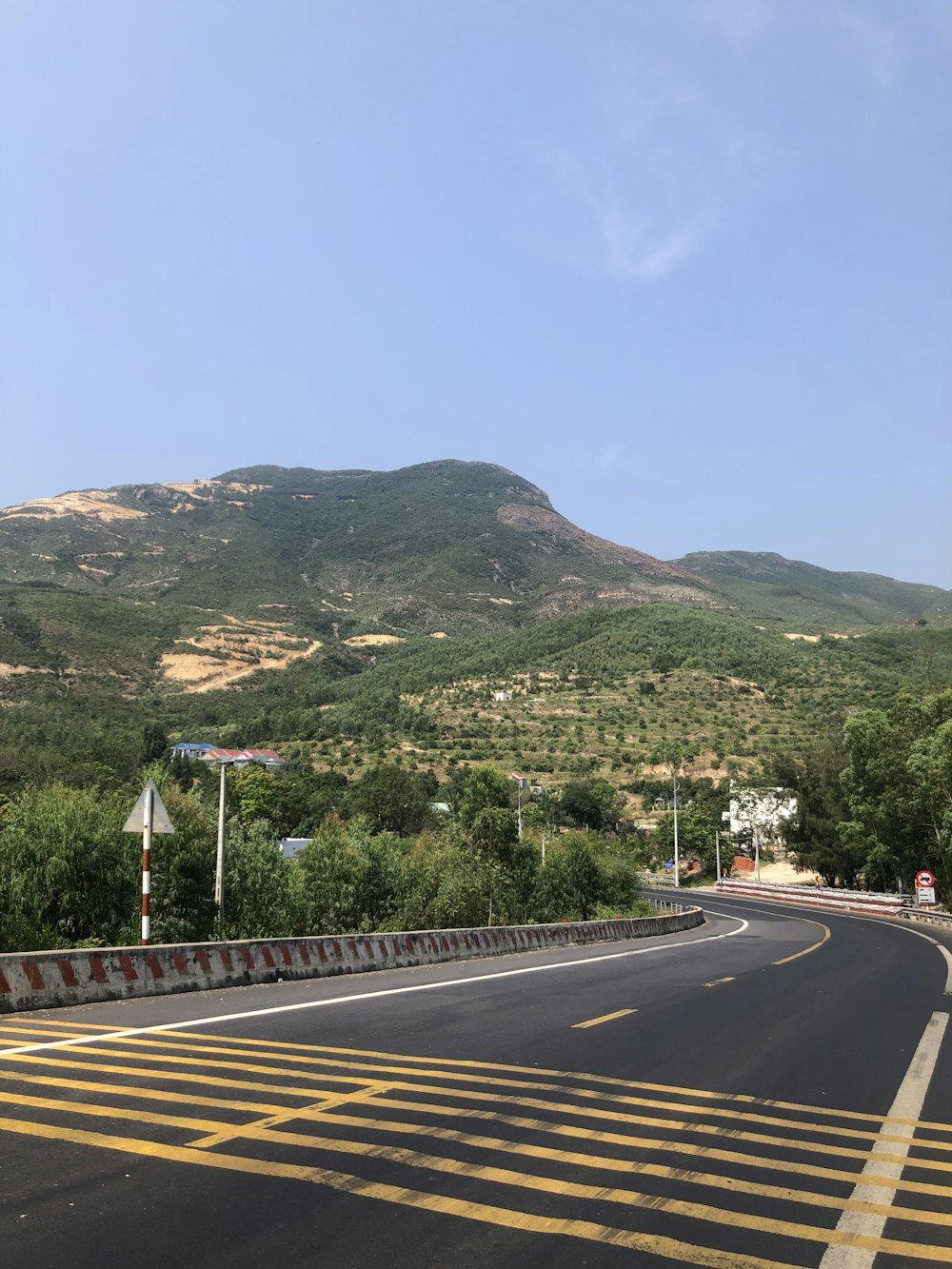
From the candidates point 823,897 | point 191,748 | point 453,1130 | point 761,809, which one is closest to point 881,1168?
point 453,1130

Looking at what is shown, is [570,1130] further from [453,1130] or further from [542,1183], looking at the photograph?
[542,1183]

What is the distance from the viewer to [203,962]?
46.7 ft

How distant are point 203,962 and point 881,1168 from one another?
10.5 m

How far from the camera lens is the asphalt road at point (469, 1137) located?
4691mm

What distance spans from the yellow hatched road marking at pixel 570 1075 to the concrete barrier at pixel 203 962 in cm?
126

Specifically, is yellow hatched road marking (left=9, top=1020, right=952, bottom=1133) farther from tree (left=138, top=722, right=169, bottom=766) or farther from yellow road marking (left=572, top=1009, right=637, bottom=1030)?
tree (left=138, top=722, right=169, bottom=766)

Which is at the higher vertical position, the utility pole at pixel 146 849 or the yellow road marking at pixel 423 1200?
the utility pole at pixel 146 849

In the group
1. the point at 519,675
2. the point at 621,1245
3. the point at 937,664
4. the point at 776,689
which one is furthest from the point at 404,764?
the point at 621,1245

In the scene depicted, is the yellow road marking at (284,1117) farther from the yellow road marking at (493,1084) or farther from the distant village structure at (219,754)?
the distant village structure at (219,754)

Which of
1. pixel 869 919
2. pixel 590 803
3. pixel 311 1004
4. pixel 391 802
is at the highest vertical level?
pixel 311 1004

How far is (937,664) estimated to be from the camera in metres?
133

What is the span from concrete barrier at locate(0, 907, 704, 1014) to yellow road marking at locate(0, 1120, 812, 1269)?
5.83 metres

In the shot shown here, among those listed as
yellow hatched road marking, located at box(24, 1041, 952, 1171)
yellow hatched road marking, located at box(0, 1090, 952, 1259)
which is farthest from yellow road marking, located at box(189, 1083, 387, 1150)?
yellow hatched road marking, located at box(24, 1041, 952, 1171)

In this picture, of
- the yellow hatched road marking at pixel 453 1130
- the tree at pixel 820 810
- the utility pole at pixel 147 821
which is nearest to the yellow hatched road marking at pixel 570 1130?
the yellow hatched road marking at pixel 453 1130
